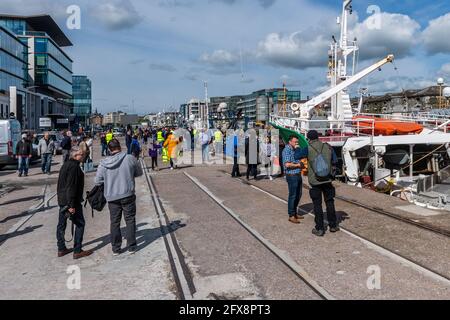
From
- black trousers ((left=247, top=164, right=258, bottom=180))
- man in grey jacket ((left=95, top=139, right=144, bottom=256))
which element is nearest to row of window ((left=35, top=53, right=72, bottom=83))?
black trousers ((left=247, top=164, right=258, bottom=180))

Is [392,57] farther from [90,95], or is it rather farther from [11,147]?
[90,95]

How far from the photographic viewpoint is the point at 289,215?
861 centimetres

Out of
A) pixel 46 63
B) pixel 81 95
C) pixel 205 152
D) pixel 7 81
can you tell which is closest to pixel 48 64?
pixel 46 63

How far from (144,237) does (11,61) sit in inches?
2761

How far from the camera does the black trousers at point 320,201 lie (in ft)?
24.4

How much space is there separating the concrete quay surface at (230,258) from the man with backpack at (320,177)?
276 mm

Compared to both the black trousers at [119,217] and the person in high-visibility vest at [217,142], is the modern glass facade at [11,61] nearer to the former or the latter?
the person in high-visibility vest at [217,142]

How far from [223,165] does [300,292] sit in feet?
50.3

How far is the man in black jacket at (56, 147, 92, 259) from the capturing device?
6.34 metres

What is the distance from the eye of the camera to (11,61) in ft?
223

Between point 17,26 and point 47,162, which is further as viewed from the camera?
point 17,26

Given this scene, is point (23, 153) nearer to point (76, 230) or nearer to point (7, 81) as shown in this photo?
point (76, 230)

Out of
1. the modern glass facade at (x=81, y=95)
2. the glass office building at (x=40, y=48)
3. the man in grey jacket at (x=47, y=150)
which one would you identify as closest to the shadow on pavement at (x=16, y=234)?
the man in grey jacket at (x=47, y=150)
